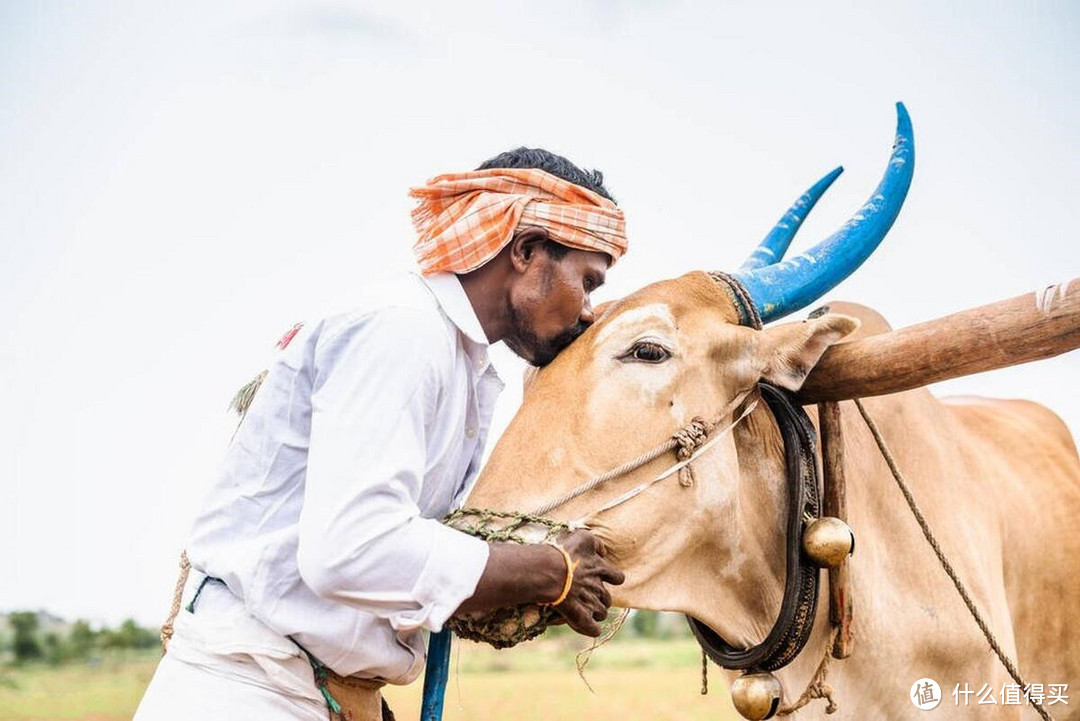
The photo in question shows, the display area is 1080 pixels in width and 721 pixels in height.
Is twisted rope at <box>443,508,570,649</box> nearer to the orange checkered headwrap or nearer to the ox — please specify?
the ox

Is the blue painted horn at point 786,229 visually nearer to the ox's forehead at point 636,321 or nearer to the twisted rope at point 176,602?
the ox's forehead at point 636,321

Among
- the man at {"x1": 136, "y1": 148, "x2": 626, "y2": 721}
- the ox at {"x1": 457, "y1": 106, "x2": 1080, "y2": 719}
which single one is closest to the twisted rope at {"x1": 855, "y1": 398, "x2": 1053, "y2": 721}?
the ox at {"x1": 457, "y1": 106, "x2": 1080, "y2": 719}

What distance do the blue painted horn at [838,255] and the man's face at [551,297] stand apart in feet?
2.04

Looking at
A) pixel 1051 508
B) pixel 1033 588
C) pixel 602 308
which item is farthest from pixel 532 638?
pixel 1051 508

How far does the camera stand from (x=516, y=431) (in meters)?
2.86

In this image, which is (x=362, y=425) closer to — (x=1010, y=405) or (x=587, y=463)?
(x=587, y=463)

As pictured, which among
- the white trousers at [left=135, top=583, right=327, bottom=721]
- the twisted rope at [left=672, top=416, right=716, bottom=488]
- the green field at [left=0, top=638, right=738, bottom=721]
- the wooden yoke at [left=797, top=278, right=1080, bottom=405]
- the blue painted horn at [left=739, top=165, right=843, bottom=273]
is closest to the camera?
the white trousers at [left=135, top=583, right=327, bottom=721]

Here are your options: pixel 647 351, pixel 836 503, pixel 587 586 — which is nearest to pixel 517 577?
pixel 587 586

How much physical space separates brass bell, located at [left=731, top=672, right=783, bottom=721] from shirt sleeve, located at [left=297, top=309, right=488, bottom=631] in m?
1.12

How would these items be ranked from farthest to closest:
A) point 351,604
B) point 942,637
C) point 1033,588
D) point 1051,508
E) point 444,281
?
point 1051,508 → point 1033,588 → point 942,637 → point 444,281 → point 351,604

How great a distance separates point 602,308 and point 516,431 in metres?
0.52

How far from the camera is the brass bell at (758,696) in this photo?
3.05 metres

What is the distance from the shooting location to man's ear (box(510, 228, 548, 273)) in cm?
279

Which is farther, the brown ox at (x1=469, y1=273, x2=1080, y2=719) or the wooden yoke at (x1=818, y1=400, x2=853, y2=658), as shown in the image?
the wooden yoke at (x1=818, y1=400, x2=853, y2=658)
